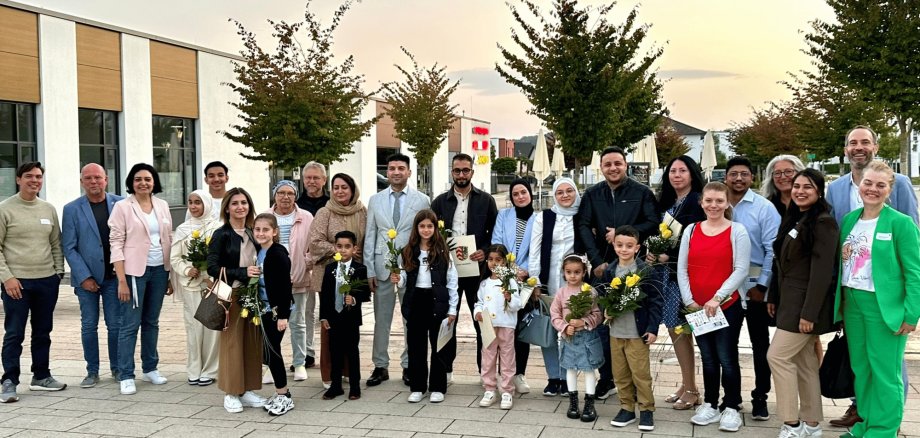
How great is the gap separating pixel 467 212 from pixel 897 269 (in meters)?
3.24

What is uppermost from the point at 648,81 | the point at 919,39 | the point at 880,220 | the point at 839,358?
the point at 648,81

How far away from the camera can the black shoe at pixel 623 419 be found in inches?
208

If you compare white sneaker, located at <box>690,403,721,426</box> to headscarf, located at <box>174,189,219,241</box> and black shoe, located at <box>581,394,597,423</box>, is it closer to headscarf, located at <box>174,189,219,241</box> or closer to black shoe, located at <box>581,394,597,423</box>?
black shoe, located at <box>581,394,597,423</box>

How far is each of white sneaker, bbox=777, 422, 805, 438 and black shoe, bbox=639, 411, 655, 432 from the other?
31.3 inches

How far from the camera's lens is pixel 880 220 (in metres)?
4.64

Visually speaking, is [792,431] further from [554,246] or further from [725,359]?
[554,246]

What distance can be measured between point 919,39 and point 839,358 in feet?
27.7

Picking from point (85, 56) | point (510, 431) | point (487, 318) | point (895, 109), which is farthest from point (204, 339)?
point (85, 56)

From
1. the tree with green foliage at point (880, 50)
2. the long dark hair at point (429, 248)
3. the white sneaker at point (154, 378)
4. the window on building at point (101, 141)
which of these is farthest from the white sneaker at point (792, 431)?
the window on building at point (101, 141)

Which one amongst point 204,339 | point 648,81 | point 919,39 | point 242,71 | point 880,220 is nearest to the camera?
point 880,220

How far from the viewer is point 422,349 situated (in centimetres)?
611

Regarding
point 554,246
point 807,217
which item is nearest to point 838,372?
point 807,217

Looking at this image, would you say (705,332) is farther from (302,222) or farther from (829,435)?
(302,222)

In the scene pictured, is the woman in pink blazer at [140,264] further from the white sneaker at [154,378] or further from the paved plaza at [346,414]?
the paved plaza at [346,414]
